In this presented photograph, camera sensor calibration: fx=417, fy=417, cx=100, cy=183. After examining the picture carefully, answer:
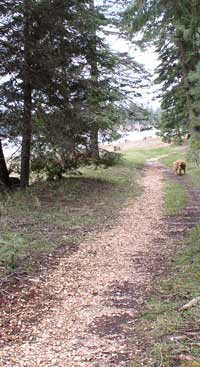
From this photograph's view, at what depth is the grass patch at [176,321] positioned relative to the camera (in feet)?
10.8

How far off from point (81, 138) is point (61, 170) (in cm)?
179

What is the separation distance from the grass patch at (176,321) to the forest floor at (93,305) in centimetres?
11

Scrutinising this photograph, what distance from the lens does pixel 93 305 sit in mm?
4590

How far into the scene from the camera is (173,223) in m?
8.84

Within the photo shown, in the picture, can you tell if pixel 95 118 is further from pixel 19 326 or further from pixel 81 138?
pixel 19 326

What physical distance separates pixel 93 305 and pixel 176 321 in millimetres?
1037

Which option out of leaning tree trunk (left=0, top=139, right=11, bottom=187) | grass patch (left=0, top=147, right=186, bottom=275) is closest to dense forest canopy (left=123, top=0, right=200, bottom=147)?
grass patch (left=0, top=147, right=186, bottom=275)

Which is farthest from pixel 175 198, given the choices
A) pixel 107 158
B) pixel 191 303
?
pixel 191 303

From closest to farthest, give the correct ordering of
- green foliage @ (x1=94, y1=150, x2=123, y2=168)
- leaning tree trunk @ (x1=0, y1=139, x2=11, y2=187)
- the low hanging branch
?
the low hanging branch, leaning tree trunk @ (x1=0, y1=139, x2=11, y2=187), green foliage @ (x1=94, y1=150, x2=123, y2=168)

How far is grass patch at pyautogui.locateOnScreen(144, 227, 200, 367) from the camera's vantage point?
330 cm

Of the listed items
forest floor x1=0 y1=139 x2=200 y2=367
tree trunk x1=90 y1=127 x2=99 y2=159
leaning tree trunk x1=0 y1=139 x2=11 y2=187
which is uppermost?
tree trunk x1=90 y1=127 x2=99 y2=159

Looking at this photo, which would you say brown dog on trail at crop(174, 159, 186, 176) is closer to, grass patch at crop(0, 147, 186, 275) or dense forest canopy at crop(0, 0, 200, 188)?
grass patch at crop(0, 147, 186, 275)

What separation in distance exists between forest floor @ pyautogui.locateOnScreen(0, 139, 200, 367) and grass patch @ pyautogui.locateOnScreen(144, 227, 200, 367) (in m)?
0.11

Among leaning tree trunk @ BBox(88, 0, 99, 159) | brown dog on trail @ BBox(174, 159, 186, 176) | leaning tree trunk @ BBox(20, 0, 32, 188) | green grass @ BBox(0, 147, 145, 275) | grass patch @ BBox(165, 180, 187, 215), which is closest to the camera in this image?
green grass @ BBox(0, 147, 145, 275)
